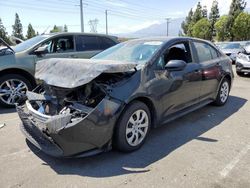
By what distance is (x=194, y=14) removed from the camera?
149 feet

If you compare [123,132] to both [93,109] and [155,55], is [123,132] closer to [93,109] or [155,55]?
[93,109]

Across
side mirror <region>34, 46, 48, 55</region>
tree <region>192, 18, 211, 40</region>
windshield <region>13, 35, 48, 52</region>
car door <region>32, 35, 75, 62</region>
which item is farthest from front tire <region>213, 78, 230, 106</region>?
tree <region>192, 18, 211, 40</region>

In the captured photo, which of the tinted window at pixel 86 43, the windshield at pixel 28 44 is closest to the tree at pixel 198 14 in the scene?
the tinted window at pixel 86 43

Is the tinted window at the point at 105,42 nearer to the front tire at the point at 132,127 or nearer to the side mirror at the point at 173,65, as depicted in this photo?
the side mirror at the point at 173,65

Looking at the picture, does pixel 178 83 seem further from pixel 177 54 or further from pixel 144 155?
pixel 144 155

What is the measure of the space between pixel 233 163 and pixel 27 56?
4.87m

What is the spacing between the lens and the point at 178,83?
13.8 ft

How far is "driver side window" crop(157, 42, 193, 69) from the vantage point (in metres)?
4.05

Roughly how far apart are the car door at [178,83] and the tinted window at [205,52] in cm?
29

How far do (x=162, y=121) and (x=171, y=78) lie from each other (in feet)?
2.27

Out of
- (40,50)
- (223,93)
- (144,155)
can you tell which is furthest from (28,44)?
(223,93)

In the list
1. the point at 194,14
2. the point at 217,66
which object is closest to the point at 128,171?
the point at 217,66

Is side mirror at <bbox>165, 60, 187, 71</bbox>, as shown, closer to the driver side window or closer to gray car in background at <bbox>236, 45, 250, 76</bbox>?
the driver side window

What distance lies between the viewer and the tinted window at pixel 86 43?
704cm
